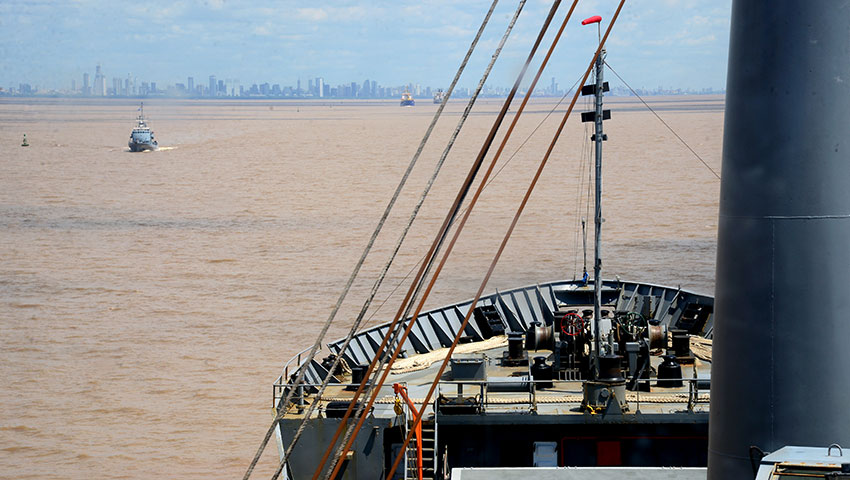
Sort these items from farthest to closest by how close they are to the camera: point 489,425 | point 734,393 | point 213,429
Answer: point 213,429, point 489,425, point 734,393

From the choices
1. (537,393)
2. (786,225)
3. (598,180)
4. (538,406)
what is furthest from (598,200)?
(786,225)

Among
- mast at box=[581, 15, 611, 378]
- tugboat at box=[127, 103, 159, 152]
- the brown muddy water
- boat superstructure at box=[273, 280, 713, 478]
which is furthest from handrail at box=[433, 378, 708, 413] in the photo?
tugboat at box=[127, 103, 159, 152]

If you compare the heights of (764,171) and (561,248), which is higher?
(764,171)

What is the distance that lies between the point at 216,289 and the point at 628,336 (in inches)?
1136

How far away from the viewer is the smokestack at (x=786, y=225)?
16.5 feet

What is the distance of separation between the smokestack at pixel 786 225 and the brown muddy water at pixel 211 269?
65.8ft

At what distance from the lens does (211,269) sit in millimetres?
50719

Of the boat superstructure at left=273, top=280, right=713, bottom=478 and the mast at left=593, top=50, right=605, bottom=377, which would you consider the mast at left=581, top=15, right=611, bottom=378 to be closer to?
the mast at left=593, top=50, right=605, bottom=377

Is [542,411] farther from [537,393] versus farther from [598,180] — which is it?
[598,180]

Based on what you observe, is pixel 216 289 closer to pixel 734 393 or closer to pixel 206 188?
pixel 734 393

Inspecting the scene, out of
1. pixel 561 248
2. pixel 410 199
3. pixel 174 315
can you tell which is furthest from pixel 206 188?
pixel 174 315

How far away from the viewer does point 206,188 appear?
92312 mm

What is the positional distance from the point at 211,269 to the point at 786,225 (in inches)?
1862

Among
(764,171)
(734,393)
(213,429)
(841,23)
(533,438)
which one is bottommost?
(213,429)
